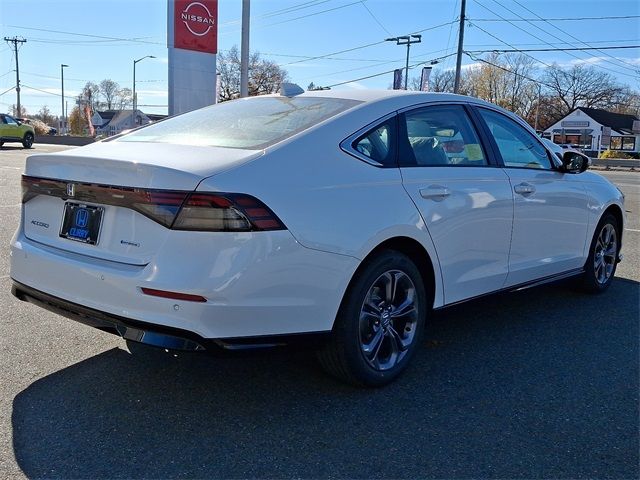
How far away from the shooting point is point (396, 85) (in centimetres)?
3694

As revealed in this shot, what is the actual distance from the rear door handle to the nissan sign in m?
18.7

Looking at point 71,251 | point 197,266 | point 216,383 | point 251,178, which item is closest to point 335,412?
point 216,383

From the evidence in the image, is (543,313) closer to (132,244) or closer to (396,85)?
(132,244)

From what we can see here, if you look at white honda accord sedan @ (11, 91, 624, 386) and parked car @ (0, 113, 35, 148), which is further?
parked car @ (0, 113, 35, 148)

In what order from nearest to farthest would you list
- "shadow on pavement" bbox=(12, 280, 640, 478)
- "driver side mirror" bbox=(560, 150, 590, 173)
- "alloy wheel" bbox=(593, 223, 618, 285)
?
1. "shadow on pavement" bbox=(12, 280, 640, 478)
2. "driver side mirror" bbox=(560, 150, 590, 173)
3. "alloy wheel" bbox=(593, 223, 618, 285)

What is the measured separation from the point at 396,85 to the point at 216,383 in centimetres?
3534

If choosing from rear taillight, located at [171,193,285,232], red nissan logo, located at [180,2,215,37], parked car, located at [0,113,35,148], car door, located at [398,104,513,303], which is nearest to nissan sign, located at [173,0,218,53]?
red nissan logo, located at [180,2,215,37]

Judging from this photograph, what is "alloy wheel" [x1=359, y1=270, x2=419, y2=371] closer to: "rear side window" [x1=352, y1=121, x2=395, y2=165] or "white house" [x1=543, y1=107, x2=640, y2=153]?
"rear side window" [x1=352, y1=121, x2=395, y2=165]

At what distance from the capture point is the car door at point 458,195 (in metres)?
3.60

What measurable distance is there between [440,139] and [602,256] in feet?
8.44

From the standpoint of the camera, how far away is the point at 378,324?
3.42m

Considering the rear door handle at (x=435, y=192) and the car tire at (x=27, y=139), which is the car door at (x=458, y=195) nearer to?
the rear door handle at (x=435, y=192)

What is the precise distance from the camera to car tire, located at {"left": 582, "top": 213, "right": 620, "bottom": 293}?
17.8 ft

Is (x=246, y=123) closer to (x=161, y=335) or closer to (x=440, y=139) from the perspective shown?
(x=440, y=139)
